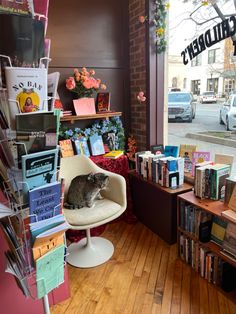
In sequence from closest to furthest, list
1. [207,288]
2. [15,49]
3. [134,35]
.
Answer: [15,49] → [207,288] → [134,35]

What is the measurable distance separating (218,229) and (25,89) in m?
1.61

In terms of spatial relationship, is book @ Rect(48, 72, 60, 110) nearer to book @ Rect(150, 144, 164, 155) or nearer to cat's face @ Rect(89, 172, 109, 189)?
cat's face @ Rect(89, 172, 109, 189)

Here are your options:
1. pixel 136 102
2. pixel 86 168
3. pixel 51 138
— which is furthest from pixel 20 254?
pixel 136 102

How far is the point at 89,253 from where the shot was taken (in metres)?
2.20

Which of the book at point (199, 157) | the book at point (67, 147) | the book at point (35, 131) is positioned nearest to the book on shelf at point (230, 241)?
the book at point (199, 157)

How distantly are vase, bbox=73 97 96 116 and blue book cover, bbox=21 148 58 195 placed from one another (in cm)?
166

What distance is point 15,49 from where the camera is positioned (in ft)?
2.92

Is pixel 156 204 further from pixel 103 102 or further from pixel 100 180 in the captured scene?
pixel 103 102

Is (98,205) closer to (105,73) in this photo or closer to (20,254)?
(20,254)

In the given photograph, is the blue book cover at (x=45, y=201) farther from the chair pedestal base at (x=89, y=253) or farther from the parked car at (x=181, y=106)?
the parked car at (x=181, y=106)

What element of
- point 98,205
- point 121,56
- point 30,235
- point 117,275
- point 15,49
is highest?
point 121,56

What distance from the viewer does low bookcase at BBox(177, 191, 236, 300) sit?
179 centimetres

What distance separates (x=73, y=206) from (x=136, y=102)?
144 cm

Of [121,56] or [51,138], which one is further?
[121,56]
